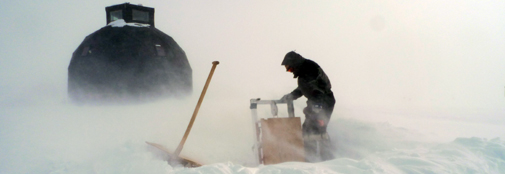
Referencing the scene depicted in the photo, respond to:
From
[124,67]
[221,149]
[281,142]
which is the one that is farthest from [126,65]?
[281,142]

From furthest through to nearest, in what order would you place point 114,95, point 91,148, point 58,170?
point 114,95 < point 91,148 < point 58,170

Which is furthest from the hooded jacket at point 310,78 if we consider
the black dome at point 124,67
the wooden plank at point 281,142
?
the black dome at point 124,67

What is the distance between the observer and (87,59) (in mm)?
11984

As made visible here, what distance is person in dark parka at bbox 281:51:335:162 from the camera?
374 cm

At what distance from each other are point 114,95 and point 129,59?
5.19ft

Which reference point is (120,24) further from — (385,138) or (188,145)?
(385,138)

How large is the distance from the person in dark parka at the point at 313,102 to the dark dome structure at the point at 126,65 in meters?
9.21

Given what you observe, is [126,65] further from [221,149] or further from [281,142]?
[281,142]

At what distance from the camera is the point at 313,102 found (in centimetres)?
369

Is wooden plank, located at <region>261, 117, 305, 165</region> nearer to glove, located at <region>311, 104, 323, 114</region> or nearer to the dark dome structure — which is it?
glove, located at <region>311, 104, 323, 114</region>

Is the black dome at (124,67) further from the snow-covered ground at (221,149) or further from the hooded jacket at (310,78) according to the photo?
the hooded jacket at (310,78)

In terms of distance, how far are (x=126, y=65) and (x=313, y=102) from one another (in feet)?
32.6

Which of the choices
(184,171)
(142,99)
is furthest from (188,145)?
(142,99)

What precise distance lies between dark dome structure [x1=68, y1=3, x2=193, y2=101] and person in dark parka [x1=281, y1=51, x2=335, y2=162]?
30.2 feet
